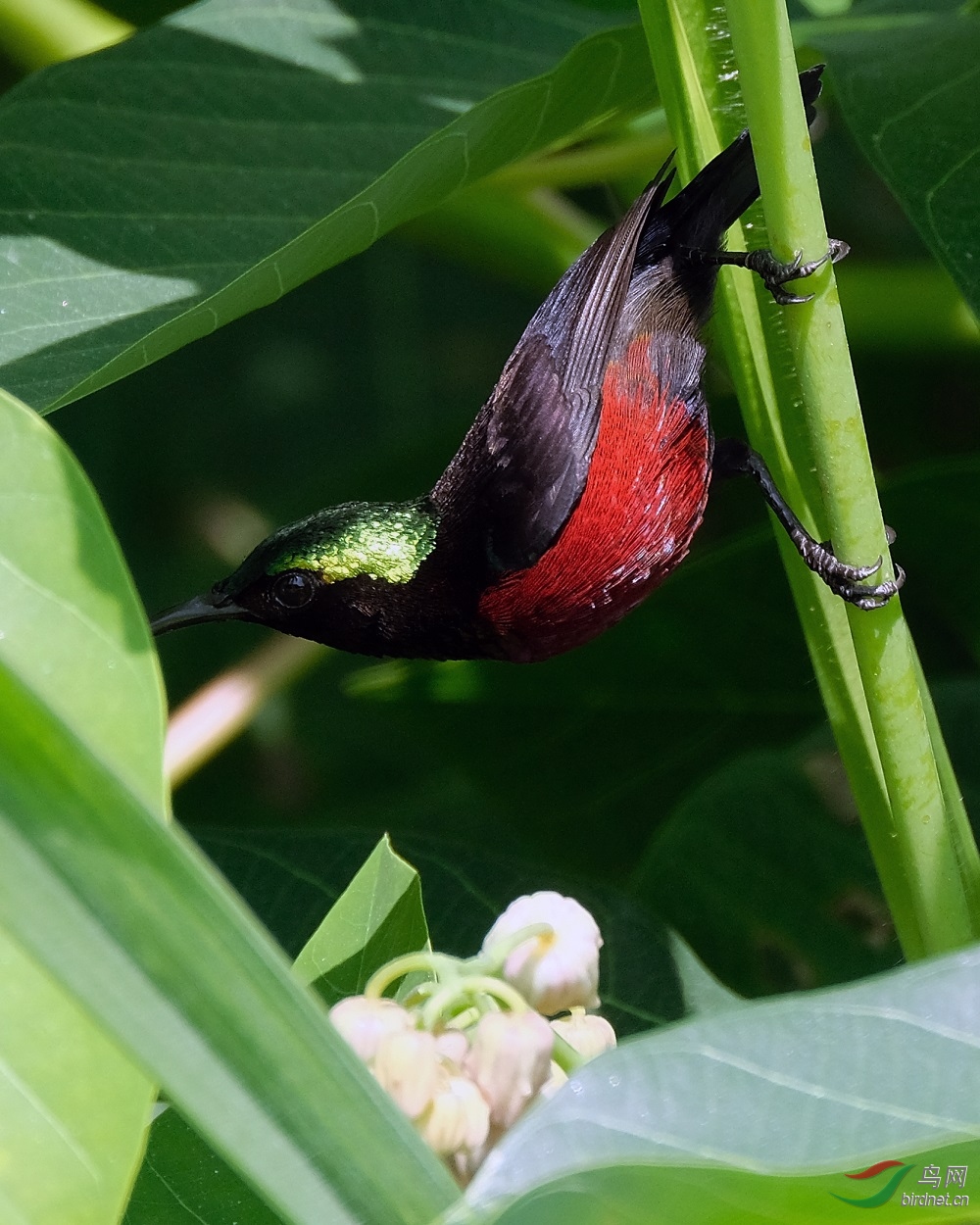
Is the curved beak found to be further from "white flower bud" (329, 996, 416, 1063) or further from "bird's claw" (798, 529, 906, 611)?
"white flower bud" (329, 996, 416, 1063)

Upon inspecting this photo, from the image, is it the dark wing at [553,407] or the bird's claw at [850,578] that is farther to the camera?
the dark wing at [553,407]

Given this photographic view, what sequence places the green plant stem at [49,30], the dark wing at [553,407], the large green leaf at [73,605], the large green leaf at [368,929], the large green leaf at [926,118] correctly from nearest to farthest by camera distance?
the large green leaf at [73,605], the large green leaf at [368,929], the large green leaf at [926,118], the dark wing at [553,407], the green plant stem at [49,30]

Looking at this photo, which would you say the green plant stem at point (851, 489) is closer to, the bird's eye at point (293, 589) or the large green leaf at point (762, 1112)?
the large green leaf at point (762, 1112)

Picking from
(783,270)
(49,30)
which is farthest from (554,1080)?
(49,30)

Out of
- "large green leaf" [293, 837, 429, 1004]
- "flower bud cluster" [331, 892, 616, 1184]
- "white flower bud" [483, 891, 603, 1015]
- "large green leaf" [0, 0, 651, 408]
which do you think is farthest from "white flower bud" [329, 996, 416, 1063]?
"large green leaf" [0, 0, 651, 408]

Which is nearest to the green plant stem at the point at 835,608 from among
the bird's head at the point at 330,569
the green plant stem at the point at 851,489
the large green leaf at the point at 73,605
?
the green plant stem at the point at 851,489

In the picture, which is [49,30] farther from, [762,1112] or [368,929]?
[762,1112]
